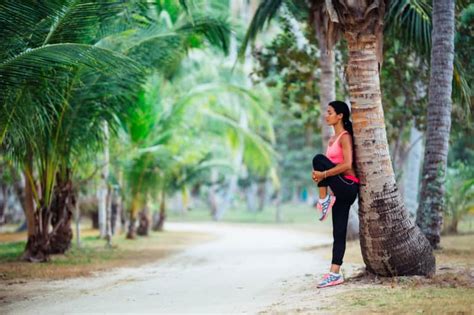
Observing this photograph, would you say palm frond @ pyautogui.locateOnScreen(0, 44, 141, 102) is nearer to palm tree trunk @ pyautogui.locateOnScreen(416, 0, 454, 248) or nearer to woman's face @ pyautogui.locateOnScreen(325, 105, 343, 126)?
woman's face @ pyautogui.locateOnScreen(325, 105, 343, 126)

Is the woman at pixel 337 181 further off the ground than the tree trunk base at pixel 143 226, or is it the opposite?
the woman at pixel 337 181

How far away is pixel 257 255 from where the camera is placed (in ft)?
44.6

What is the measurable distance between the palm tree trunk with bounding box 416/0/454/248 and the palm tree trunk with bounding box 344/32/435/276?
320 centimetres

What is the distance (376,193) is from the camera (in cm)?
733

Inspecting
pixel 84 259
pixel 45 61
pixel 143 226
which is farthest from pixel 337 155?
pixel 143 226

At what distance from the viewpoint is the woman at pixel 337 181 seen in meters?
7.32

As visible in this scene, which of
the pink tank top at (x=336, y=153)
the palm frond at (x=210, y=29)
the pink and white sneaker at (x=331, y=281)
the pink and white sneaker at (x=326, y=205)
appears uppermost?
the palm frond at (x=210, y=29)

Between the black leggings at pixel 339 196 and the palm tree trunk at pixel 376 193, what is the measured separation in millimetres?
Answer: 165

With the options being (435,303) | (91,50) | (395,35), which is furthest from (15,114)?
(395,35)

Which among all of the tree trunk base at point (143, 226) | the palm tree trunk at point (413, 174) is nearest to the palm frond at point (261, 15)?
the palm tree trunk at point (413, 174)

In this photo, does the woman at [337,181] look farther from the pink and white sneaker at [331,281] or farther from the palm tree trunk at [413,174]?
the palm tree trunk at [413,174]

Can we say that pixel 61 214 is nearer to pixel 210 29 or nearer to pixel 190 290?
pixel 210 29

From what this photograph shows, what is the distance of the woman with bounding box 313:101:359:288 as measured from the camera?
7.32 meters

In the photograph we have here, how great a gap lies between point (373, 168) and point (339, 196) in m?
0.51
